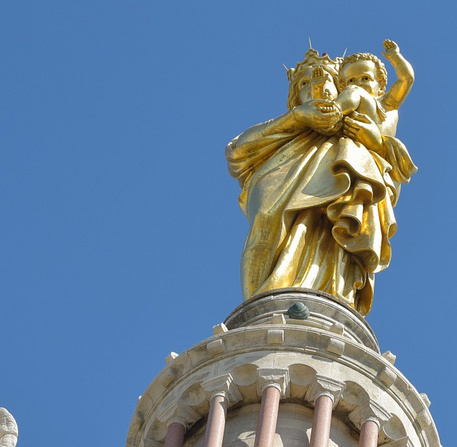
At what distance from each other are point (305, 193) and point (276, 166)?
3.63 feet

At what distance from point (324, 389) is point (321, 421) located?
1.81ft

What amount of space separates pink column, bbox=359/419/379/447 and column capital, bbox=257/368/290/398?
37.3 inches

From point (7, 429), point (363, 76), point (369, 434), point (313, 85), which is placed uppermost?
point (363, 76)

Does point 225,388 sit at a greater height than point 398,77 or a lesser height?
lesser

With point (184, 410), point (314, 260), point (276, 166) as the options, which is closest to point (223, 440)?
point (184, 410)

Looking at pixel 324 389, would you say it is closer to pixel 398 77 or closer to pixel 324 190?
pixel 324 190

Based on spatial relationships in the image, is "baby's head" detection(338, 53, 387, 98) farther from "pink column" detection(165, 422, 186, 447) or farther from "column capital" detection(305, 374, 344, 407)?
"pink column" detection(165, 422, 186, 447)

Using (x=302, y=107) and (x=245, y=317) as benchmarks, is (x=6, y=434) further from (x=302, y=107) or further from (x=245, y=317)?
(x=302, y=107)

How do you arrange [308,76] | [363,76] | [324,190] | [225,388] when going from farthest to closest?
[308,76]
[363,76]
[324,190]
[225,388]

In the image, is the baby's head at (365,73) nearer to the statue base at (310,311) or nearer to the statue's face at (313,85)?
the statue's face at (313,85)

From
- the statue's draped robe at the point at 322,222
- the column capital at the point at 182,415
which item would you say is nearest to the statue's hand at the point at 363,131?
the statue's draped robe at the point at 322,222

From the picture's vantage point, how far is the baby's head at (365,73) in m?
28.6

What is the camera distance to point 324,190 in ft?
84.4

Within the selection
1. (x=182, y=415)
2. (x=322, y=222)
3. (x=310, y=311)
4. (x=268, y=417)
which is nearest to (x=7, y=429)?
(x=182, y=415)
